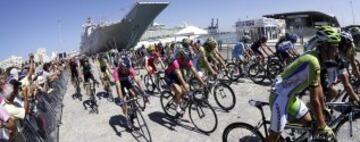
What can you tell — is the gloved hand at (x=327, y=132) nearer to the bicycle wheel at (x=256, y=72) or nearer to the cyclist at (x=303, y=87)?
the cyclist at (x=303, y=87)

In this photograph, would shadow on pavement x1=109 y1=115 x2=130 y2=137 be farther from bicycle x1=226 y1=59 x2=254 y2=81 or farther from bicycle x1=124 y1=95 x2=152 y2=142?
bicycle x1=226 y1=59 x2=254 y2=81

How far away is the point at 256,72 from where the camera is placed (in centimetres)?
1416

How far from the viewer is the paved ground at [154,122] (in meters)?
9.00

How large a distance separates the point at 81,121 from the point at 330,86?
7.87 metres

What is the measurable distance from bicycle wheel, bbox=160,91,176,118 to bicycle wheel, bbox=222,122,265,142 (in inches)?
144

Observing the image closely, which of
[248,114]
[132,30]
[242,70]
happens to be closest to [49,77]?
[242,70]

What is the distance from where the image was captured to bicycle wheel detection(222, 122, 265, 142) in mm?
5715

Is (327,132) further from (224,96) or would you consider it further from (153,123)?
(153,123)

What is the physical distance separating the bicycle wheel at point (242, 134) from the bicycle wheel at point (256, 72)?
790 centimetres

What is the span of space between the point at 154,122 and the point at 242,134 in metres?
4.83

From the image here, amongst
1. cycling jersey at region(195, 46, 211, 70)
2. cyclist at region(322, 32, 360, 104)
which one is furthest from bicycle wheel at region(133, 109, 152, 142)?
cyclist at region(322, 32, 360, 104)

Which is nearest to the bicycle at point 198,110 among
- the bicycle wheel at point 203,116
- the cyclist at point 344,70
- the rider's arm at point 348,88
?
the bicycle wheel at point 203,116

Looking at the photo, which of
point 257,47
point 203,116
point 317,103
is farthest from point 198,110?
point 257,47

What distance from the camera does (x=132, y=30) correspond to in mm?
53375
